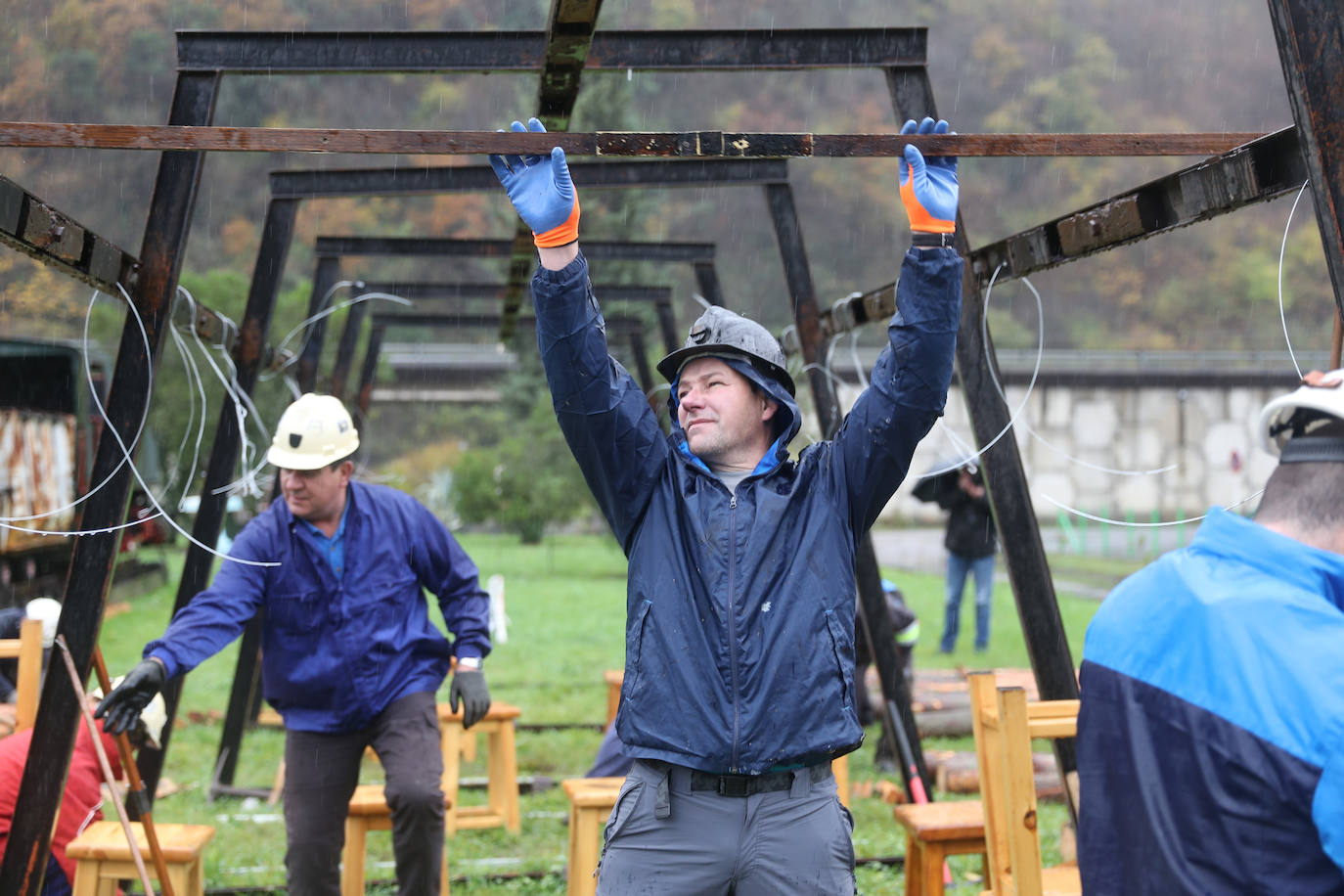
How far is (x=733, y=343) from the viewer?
9.43 ft

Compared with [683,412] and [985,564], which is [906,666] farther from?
[683,412]

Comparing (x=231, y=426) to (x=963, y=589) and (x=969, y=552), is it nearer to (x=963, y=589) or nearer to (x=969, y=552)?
(x=969, y=552)

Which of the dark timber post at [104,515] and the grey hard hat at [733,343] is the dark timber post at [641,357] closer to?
the dark timber post at [104,515]

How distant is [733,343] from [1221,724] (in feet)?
5.21

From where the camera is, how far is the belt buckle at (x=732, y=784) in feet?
8.34

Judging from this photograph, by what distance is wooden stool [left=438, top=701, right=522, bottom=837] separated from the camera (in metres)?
6.18

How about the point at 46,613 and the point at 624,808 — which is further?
the point at 46,613

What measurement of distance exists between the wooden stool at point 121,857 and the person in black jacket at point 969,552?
822 cm

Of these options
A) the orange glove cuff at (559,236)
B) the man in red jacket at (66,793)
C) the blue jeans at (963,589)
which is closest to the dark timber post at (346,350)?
the man in red jacket at (66,793)

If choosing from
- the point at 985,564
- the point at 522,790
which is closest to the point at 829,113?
the point at 985,564

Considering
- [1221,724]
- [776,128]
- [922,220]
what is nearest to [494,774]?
[922,220]

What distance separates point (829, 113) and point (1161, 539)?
4097 centimetres

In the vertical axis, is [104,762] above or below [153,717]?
below

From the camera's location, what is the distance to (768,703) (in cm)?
253
